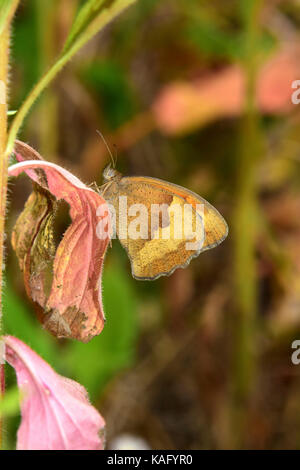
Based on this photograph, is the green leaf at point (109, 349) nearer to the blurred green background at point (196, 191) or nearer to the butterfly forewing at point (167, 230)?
the blurred green background at point (196, 191)

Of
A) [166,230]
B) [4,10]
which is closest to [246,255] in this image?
[166,230]

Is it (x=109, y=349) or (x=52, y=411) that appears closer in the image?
(x=52, y=411)

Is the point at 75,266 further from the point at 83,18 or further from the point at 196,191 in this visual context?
the point at 196,191

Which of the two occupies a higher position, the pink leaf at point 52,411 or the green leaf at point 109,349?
the pink leaf at point 52,411

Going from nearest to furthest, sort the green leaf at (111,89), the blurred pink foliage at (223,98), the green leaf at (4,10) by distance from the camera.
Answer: the green leaf at (4,10) < the blurred pink foliage at (223,98) < the green leaf at (111,89)

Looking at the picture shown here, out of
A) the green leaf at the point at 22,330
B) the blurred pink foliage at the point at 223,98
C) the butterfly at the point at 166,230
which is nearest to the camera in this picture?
the butterfly at the point at 166,230

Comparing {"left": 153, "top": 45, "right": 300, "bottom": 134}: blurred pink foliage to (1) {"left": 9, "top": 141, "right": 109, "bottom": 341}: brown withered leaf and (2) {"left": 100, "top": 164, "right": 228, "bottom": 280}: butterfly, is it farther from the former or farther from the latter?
(1) {"left": 9, "top": 141, "right": 109, "bottom": 341}: brown withered leaf

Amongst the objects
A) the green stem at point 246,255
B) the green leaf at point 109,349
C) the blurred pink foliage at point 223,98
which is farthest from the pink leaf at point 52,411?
the blurred pink foliage at point 223,98

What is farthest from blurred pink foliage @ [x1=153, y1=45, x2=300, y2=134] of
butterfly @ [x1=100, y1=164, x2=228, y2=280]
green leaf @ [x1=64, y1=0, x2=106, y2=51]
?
green leaf @ [x1=64, y1=0, x2=106, y2=51]
